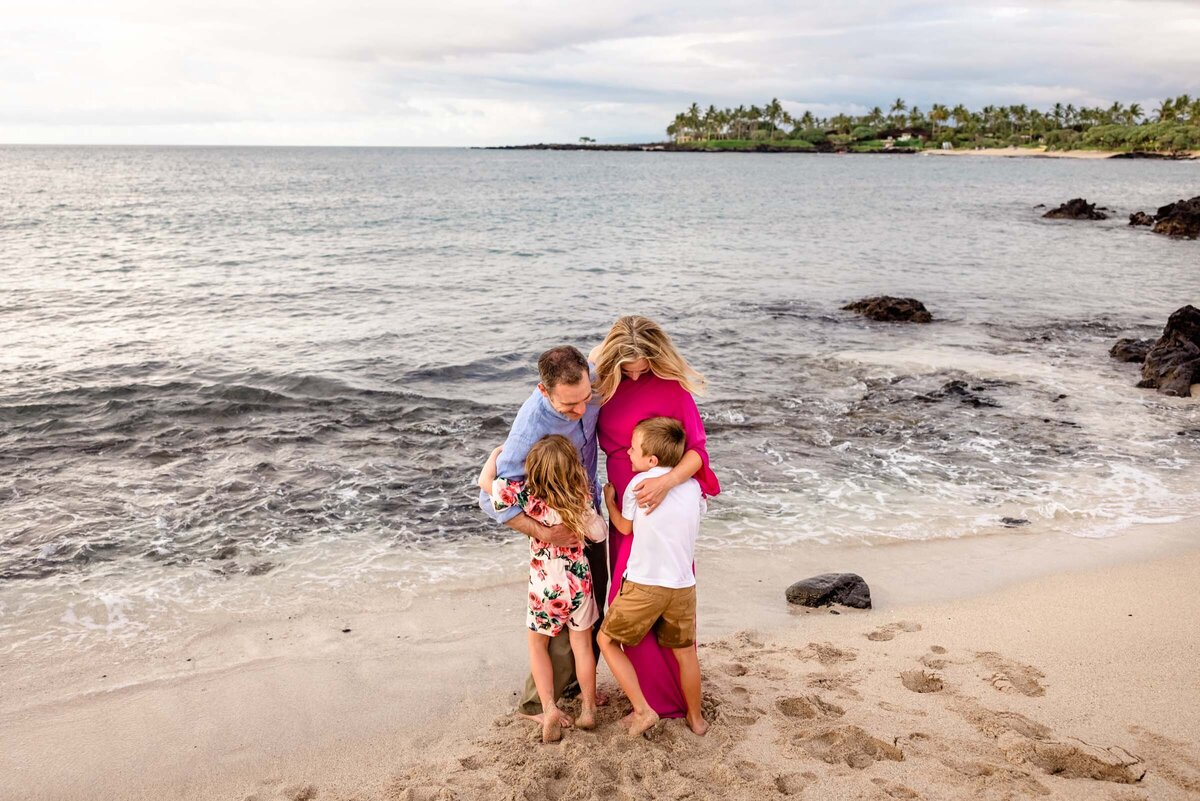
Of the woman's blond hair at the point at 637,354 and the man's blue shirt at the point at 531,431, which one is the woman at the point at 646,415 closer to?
the woman's blond hair at the point at 637,354

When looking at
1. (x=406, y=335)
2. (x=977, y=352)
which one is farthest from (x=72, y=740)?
(x=977, y=352)

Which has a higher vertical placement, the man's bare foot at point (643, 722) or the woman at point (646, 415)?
the woman at point (646, 415)

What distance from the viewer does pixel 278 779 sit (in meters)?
4.35

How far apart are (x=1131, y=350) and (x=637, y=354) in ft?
46.2

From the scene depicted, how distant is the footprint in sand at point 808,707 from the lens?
14.9 feet

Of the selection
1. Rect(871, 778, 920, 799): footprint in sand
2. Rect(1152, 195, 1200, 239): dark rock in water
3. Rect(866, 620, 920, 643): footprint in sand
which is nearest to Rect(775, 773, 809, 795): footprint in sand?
Rect(871, 778, 920, 799): footprint in sand

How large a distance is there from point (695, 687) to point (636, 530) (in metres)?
0.97

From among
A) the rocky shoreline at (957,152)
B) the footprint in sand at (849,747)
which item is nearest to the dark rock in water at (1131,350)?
the footprint in sand at (849,747)

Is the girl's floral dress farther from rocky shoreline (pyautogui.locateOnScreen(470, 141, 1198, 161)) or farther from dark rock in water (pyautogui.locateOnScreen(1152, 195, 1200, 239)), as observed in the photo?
rocky shoreline (pyautogui.locateOnScreen(470, 141, 1198, 161))

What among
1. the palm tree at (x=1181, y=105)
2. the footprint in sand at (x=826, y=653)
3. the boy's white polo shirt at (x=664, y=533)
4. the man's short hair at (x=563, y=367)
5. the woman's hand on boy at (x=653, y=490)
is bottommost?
the footprint in sand at (x=826, y=653)

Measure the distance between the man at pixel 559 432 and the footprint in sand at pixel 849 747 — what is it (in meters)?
1.29

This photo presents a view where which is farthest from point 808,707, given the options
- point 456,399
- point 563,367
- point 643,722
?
point 456,399

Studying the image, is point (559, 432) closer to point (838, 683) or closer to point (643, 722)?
point (643, 722)

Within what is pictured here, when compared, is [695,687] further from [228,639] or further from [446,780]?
[228,639]
